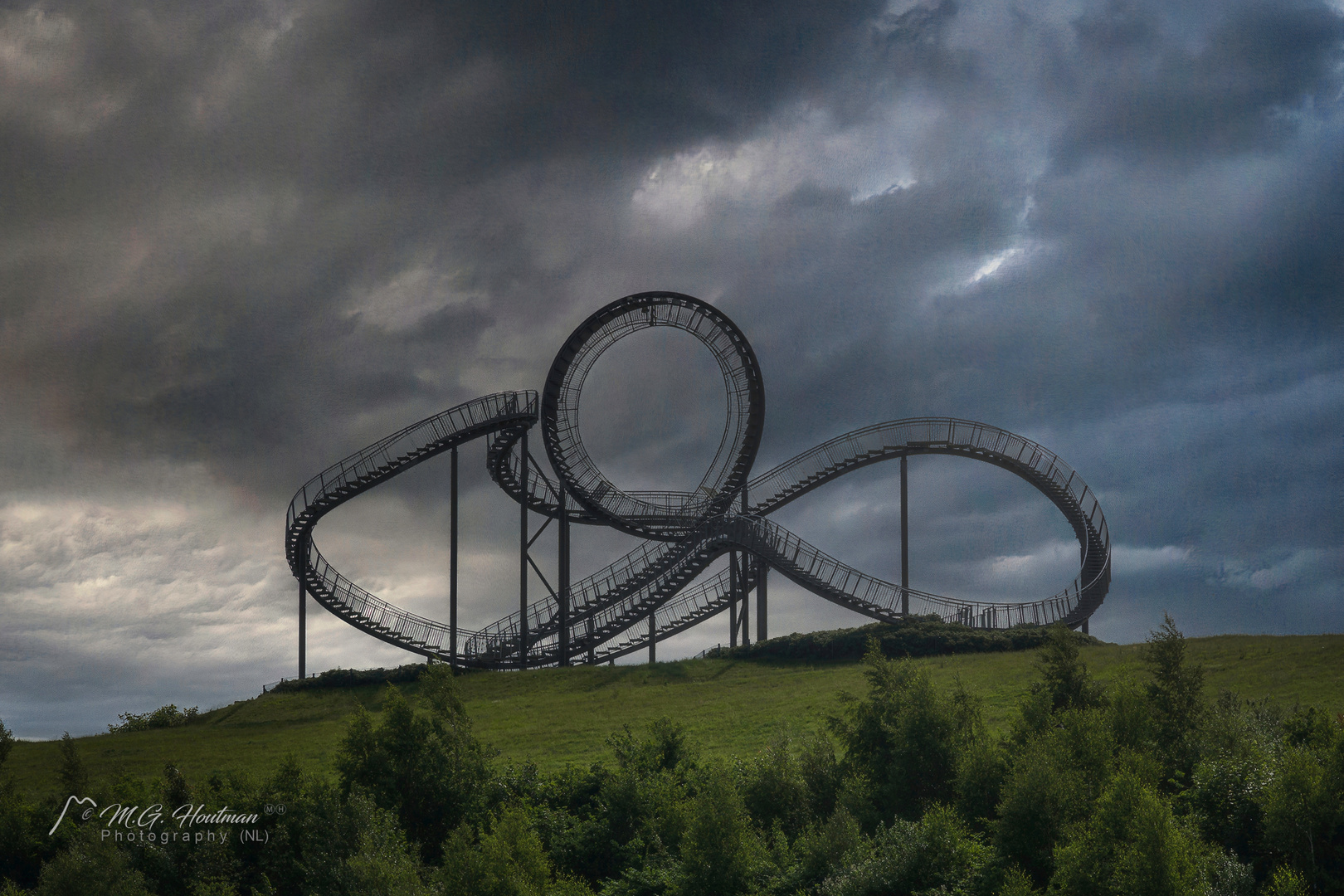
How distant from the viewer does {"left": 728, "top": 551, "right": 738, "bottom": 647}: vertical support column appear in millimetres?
45156

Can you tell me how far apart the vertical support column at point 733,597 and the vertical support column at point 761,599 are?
107cm

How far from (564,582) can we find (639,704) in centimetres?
1386

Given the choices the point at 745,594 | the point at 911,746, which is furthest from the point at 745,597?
the point at 911,746

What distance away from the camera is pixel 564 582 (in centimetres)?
4659

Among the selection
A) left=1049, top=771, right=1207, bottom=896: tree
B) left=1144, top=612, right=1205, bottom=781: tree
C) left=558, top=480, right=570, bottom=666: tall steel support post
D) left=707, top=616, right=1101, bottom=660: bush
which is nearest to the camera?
left=1049, top=771, right=1207, bottom=896: tree

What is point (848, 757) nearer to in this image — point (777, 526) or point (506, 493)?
point (777, 526)

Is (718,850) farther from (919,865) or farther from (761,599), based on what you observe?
(761,599)

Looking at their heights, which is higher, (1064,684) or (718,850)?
(1064,684)

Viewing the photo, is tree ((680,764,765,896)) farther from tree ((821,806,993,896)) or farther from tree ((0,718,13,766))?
tree ((0,718,13,766))

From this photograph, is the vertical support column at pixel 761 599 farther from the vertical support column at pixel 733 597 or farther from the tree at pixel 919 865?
the tree at pixel 919 865

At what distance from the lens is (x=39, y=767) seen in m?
32.5

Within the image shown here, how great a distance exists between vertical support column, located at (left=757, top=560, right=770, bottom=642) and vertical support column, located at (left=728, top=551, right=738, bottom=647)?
107 cm

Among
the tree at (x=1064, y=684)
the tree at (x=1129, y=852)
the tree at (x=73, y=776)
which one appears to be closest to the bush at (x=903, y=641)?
the tree at (x=1064, y=684)

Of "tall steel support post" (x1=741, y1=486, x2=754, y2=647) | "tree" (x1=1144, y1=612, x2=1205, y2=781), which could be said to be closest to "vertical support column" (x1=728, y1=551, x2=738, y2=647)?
"tall steel support post" (x1=741, y1=486, x2=754, y2=647)
